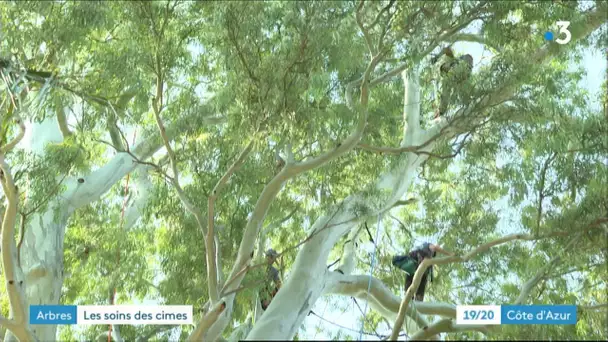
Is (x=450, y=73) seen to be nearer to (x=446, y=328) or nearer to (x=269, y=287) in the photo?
(x=269, y=287)

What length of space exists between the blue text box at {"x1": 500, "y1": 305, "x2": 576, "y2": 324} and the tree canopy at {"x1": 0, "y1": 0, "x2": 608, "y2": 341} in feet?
0.53

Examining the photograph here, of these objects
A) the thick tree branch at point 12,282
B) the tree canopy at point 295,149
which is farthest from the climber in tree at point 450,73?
the thick tree branch at point 12,282

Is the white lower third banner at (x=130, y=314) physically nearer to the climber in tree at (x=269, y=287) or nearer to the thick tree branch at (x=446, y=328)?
the climber in tree at (x=269, y=287)

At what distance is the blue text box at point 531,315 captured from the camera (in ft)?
18.7

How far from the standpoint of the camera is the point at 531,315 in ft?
18.9

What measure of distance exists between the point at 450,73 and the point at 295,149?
131 centimetres

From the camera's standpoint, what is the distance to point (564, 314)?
6.02m

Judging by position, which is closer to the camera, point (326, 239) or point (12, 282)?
point (12, 282)

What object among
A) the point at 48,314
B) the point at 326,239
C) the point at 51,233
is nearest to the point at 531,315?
the point at 326,239

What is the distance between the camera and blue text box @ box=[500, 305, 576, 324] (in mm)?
5707

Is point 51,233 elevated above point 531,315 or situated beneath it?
elevated above

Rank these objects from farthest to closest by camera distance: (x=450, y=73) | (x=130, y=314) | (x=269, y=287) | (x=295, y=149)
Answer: (x=269, y=287), (x=450, y=73), (x=295, y=149), (x=130, y=314)

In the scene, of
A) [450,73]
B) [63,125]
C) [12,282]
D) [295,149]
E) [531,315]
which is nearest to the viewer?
[531,315]

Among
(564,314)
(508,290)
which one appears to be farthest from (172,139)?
(564,314)
